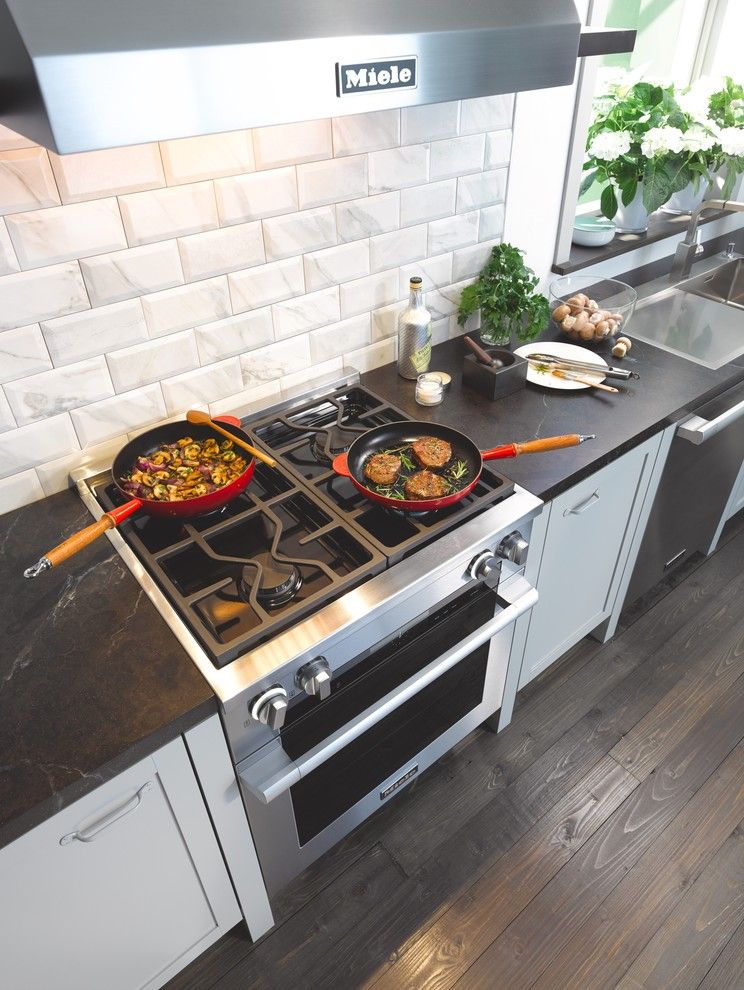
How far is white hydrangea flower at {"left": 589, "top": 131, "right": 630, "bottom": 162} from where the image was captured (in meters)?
2.27

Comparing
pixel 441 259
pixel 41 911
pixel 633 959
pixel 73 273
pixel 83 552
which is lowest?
pixel 633 959

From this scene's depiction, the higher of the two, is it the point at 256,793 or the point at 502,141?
the point at 502,141

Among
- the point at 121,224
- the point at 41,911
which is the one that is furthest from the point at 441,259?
the point at 41,911

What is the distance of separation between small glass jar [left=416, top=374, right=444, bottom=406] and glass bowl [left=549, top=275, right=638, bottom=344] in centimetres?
52

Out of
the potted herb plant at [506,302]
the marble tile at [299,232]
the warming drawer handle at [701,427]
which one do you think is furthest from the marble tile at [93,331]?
the warming drawer handle at [701,427]

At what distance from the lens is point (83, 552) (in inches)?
55.2

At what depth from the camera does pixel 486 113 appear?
5.96ft

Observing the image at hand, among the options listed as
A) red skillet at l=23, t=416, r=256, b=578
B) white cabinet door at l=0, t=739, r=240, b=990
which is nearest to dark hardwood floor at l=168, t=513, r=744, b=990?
white cabinet door at l=0, t=739, r=240, b=990

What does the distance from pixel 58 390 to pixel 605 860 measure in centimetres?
176

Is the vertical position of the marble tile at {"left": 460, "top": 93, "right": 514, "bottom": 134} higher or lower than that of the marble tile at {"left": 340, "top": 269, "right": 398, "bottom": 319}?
higher

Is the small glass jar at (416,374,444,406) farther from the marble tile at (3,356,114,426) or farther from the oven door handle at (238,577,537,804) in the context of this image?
the marble tile at (3,356,114,426)

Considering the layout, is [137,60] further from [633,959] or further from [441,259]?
[633,959]

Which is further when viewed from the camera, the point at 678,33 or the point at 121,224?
the point at 678,33

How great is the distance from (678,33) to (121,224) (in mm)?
Answer: 2325
